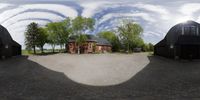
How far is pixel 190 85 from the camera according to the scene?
23.9 m

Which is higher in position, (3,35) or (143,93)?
(3,35)

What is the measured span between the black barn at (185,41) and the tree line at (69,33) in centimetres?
4297

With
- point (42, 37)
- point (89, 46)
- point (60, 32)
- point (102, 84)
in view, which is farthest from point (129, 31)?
point (102, 84)

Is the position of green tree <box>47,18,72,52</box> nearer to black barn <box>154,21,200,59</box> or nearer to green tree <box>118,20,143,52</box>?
green tree <box>118,20,143,52</box>

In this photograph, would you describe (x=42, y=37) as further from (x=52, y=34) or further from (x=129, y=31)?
(x=129, y=31)

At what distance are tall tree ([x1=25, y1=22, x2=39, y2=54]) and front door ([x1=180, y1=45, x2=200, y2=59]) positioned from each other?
195 feet

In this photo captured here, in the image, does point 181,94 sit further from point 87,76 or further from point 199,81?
point 87,76

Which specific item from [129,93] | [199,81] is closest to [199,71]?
[199,81]

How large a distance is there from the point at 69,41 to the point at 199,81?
67.9 metres

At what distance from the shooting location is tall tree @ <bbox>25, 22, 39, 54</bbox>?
9750cm

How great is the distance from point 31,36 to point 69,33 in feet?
44.3

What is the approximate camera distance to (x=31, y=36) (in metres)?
99.1

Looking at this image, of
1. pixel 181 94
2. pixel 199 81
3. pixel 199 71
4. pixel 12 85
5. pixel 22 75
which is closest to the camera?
pixel 181 94

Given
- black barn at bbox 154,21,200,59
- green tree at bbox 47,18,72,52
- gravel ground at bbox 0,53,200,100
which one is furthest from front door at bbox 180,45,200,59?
green tree at bbox 47,18,72,52
